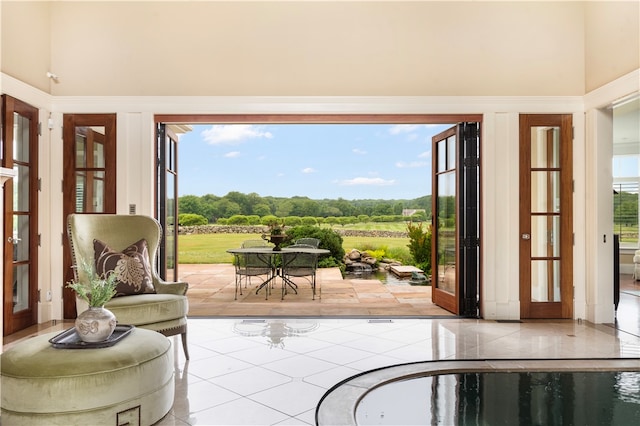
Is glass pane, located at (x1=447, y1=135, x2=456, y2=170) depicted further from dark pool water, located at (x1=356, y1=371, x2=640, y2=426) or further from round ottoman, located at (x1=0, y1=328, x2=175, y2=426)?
round ottoman, located at (x1=0, y1=328, x2=175, y2=426)

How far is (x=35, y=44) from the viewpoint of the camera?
495 centimetres

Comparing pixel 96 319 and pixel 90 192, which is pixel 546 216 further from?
pixel 90 192

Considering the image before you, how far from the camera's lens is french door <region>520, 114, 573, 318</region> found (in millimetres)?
5258

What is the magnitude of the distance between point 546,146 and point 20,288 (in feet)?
19.5

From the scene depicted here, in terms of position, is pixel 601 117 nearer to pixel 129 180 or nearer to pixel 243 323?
pixel 243 323

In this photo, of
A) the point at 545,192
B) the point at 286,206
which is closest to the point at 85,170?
the point at 545,192

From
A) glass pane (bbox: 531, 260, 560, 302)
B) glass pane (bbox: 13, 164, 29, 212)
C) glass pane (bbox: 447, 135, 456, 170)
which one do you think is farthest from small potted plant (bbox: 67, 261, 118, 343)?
glass pane (bbox: 531, 260, 560, 302)

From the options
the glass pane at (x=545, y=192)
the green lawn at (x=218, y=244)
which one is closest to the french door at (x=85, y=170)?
the glass pane at (x=545, y=192)

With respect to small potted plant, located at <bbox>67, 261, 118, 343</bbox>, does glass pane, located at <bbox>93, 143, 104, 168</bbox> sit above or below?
above

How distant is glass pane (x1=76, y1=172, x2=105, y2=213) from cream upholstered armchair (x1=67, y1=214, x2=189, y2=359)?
4.19 ft

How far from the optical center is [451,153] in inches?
222

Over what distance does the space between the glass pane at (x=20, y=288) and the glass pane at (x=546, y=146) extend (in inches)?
225

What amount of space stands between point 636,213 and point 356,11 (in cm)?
731

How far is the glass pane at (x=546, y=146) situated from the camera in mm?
5328
